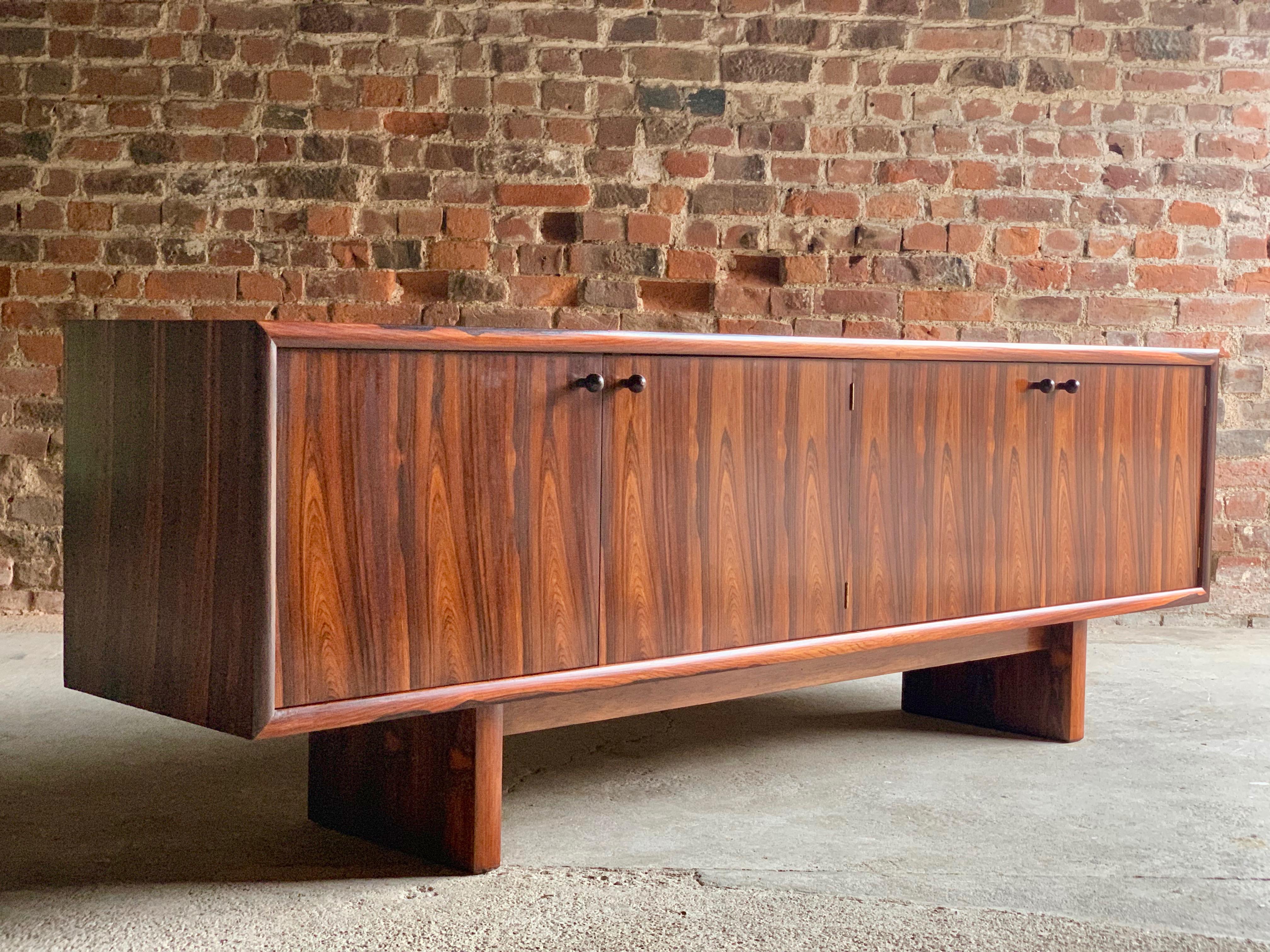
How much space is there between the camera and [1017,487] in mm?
2467

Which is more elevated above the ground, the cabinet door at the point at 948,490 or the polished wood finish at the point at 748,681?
the cabinet door at the point at 948,490

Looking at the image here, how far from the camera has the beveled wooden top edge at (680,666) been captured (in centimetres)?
171

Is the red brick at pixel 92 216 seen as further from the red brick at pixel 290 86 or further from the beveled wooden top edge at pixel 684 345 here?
the beveled wooden top edge at pixel 684 345

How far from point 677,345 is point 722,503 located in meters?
0.26

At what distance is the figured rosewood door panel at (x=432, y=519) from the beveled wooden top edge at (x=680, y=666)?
0.06 feet

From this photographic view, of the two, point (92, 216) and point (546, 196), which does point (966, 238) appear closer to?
point (546, 196)

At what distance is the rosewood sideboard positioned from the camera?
5.50ft

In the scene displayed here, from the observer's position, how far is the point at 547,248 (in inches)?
145

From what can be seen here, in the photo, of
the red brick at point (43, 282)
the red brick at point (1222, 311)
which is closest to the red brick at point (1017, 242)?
the red brick at point (1222, 311)

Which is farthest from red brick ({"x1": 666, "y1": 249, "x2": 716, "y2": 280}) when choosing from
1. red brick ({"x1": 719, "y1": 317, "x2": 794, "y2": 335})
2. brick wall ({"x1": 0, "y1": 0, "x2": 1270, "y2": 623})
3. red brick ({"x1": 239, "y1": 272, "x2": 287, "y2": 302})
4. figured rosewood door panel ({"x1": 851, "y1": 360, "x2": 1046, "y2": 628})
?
figured rosewood door panel ({"x1": 851, "y1": 360, "x2": 1046, "y2": 628})

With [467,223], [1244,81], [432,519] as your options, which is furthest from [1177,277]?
[432,519]

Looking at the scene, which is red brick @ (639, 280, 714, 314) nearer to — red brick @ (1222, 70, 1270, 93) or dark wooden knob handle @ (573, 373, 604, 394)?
red brick @ (1222, 70, 1270, 93)

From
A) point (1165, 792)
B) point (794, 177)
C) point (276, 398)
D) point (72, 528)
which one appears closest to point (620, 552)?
point (276, 398)

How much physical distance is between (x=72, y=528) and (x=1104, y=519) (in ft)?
6.02
